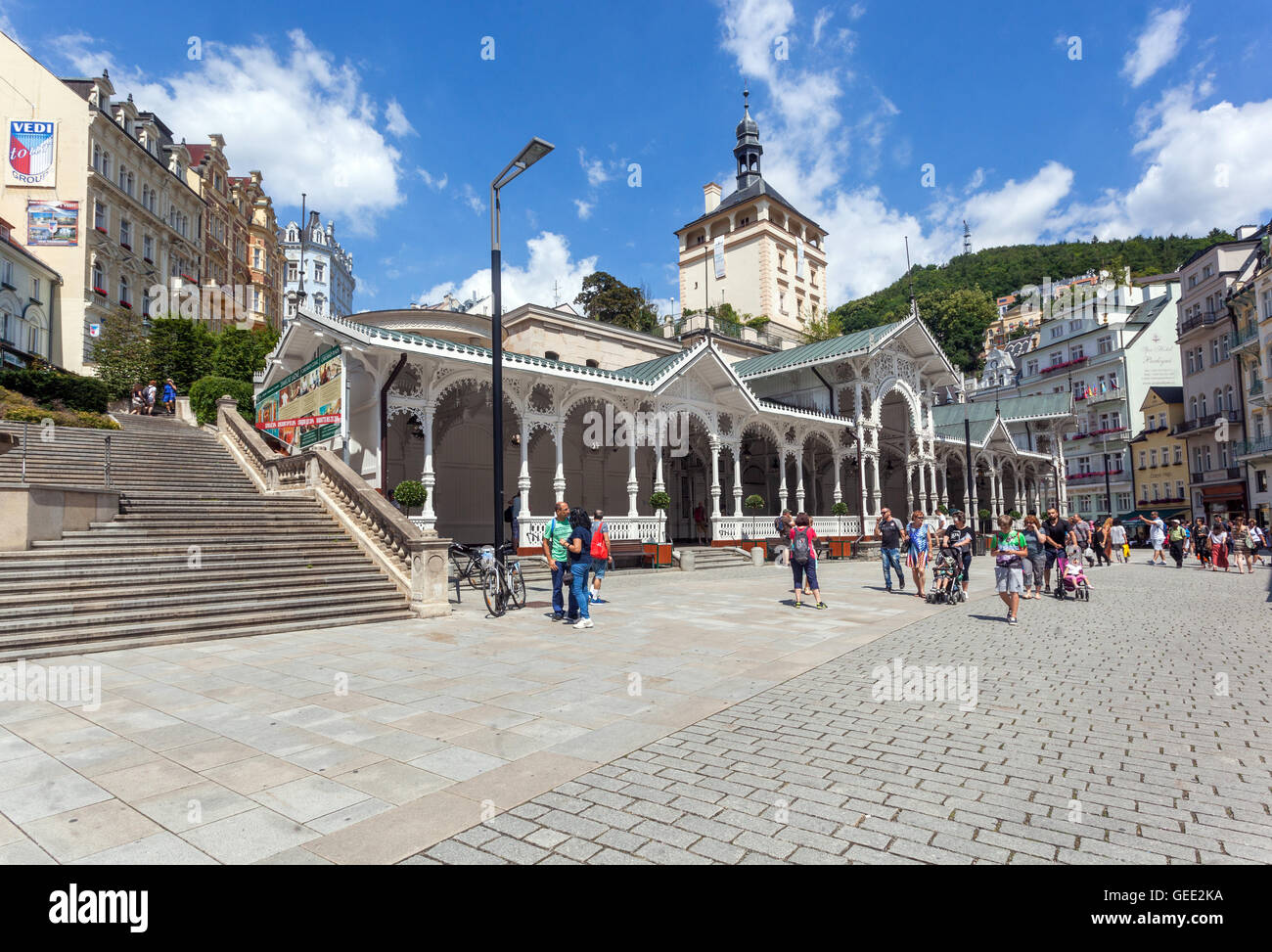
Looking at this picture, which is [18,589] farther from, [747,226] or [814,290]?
[814,290]

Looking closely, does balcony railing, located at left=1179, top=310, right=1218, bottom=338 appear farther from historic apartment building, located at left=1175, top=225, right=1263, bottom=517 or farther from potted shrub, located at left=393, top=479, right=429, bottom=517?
potted shrub, located at left=393, top=479, right=429, bottom=517

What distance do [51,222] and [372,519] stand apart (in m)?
35.6

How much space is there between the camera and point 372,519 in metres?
13.3

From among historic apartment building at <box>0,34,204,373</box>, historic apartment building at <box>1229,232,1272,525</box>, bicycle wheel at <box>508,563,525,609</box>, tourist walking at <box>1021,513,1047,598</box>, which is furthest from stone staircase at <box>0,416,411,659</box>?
historic apartment building at <box>1229,232,1272,525</box>

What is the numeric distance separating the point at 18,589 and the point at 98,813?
732cm

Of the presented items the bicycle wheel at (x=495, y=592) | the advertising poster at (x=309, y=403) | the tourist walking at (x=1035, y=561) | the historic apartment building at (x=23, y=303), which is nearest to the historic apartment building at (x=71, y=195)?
the historic apartment building at (x=23, y=303)

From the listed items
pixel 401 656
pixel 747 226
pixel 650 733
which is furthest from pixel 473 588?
pixel 747 226

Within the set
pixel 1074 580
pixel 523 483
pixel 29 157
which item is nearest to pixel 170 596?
pixel 523 483

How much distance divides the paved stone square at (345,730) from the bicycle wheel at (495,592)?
1362mm

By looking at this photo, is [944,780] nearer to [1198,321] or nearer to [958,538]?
[958,538]

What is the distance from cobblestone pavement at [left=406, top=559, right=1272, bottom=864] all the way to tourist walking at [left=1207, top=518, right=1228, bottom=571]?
19.2m

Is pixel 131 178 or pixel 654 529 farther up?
pixel 131 178

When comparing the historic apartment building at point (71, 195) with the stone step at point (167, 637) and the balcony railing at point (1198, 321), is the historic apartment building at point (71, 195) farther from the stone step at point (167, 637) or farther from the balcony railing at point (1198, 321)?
the balcony railing at point (1198, 321)
